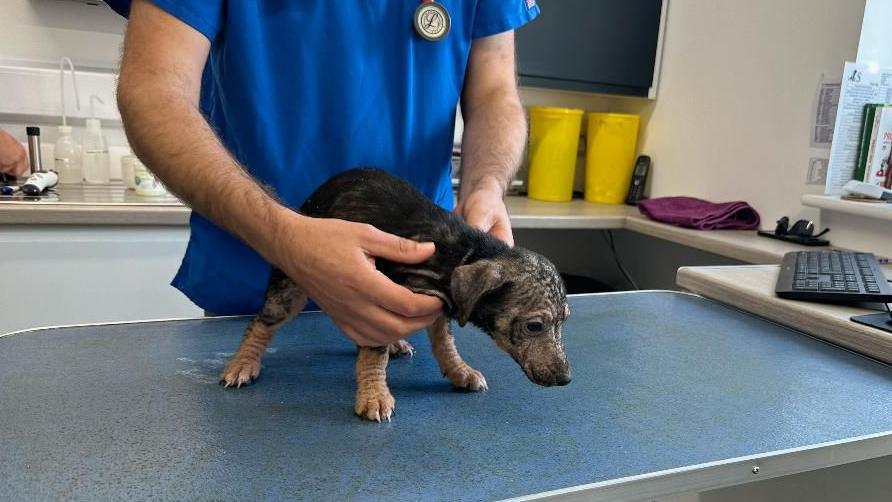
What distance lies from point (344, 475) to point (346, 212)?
37 cm

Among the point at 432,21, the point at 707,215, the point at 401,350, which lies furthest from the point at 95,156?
the point at 707,215

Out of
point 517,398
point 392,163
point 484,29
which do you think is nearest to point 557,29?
point 484,29

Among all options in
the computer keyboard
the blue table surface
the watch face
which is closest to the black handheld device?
the computer keyboard

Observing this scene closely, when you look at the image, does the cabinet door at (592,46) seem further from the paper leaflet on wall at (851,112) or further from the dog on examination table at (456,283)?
the dog on examination table at (456,283)

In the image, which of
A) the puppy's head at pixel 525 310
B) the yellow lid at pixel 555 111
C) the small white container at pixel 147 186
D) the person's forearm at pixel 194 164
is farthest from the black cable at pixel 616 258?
the person's forearm at pixel 194 164

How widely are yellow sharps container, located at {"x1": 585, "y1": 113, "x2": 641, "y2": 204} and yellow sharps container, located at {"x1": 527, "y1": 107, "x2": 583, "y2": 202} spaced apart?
9 centimetres

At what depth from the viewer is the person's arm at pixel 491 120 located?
1247 millimetres

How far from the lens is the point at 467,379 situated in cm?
99

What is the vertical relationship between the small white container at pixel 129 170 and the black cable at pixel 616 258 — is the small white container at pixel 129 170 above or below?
above

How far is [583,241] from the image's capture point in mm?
3270

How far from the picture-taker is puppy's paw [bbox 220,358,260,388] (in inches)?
37.5

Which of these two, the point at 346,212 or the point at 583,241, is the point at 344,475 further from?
the point at 583,241

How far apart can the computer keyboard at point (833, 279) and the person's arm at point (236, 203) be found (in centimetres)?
86

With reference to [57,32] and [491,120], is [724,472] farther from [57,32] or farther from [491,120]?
[57,32]
